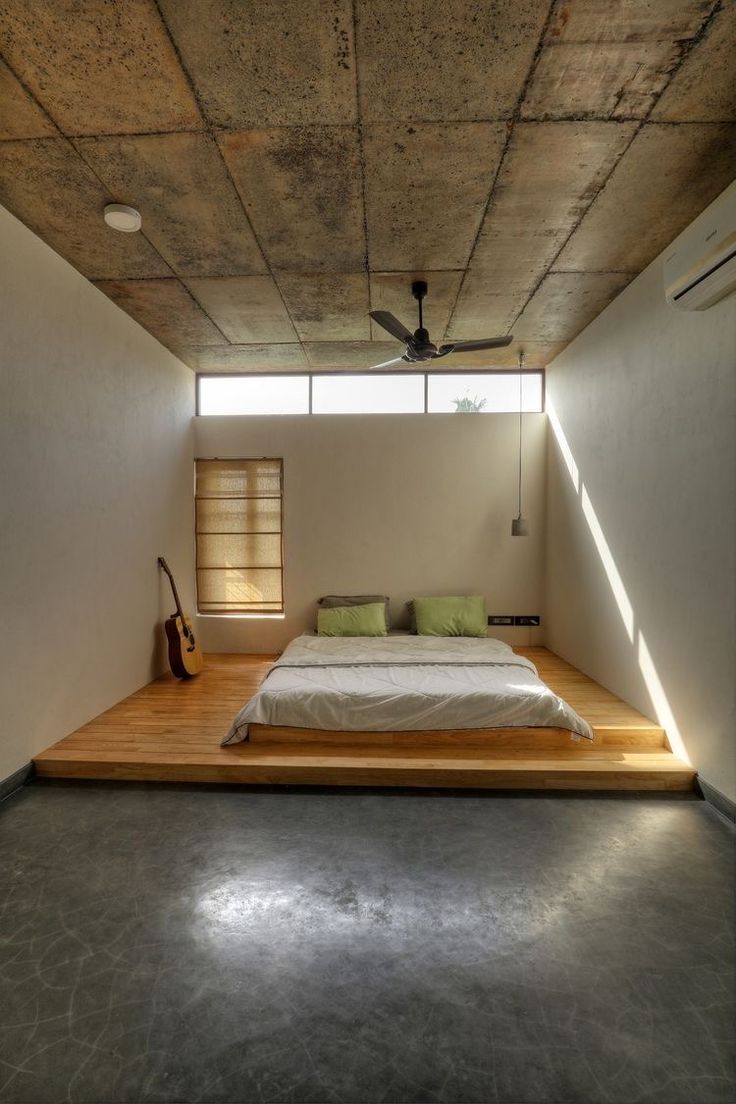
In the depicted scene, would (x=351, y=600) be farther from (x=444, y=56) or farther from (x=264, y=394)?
(x=444, y=56)

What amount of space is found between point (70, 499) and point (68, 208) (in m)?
1.64

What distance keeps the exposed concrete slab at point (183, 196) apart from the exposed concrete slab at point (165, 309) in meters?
0.37

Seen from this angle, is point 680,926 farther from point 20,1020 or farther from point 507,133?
point 507,133

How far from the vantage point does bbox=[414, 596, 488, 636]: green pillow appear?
5.08 meters

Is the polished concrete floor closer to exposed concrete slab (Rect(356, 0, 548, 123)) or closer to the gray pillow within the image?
the gray pillow

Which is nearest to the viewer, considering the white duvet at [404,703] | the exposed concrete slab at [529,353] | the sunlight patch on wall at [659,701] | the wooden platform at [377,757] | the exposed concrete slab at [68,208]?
the exposed concrete slab at [68,208]

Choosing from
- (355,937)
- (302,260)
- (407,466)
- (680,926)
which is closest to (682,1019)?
(680,926)

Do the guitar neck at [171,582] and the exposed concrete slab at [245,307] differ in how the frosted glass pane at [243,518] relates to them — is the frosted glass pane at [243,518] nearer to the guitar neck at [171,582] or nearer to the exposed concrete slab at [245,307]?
the guitar neck at [171,582]

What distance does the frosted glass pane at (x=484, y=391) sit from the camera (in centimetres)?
548

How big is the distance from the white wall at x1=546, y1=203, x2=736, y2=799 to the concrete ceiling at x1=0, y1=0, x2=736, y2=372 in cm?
62

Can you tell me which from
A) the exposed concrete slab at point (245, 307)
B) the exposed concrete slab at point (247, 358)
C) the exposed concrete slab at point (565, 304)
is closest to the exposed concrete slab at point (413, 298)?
the exposed concrete slab at point (565, 304)

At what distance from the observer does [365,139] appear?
2.28 meters

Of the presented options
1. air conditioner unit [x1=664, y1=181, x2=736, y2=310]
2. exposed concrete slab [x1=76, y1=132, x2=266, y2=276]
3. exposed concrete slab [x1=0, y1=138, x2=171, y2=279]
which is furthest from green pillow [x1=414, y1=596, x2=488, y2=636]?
exposed concrete slab [x1=0, y1=138, x2=171, y2=279]

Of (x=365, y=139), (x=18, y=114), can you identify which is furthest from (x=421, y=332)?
(x=18, y=114)
